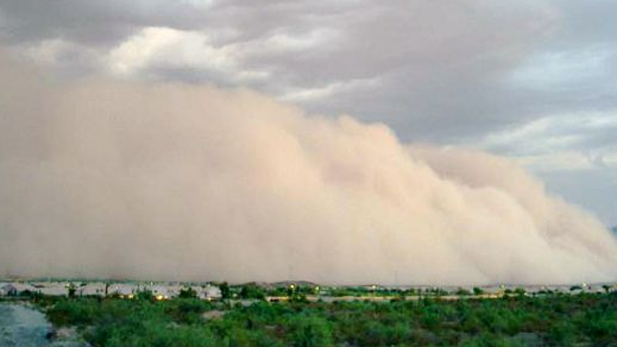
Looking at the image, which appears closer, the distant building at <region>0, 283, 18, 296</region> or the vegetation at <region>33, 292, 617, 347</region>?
the vegetation at <region>33, 292, 617, 347</region>

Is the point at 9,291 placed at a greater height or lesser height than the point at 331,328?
greater

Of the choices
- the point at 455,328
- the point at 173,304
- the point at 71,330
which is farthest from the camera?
the point at 173,304

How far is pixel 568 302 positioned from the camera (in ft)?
293

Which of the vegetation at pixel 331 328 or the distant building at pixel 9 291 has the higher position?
the distant building at pixel 9 291

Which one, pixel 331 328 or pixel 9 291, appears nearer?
pixel 331 328

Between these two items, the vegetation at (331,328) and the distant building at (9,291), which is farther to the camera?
the distant building at (9,291)

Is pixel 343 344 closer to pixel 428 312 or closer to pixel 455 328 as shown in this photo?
pixel 455 328

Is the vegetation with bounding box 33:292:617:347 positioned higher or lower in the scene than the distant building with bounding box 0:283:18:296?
lower

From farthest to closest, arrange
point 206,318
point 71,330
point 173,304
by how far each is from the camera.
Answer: point 173,304, point 206,318, point 71,330

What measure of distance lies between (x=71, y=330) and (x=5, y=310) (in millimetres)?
16022

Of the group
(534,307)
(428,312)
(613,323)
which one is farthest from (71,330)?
(534,307)

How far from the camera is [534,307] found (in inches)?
3246

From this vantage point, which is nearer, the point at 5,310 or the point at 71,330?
the point at 71,330

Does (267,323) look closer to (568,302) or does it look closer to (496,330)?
(496,330)
